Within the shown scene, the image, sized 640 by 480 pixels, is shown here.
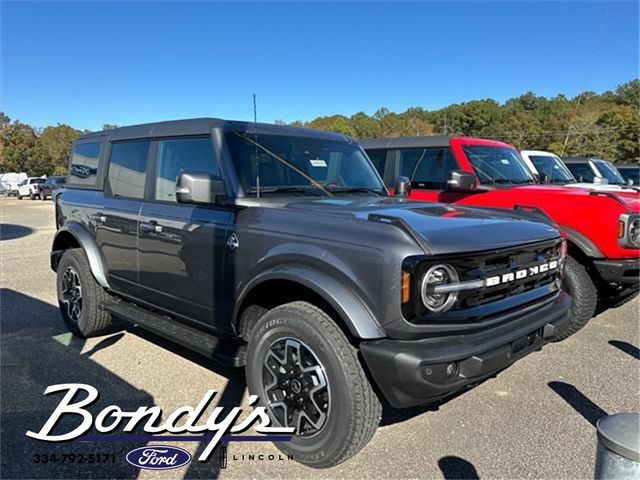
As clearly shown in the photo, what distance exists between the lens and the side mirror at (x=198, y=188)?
3.08 metres

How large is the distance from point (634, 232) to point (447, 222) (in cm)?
302

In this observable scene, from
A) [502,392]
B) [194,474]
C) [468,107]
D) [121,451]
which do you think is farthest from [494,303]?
[468,107]

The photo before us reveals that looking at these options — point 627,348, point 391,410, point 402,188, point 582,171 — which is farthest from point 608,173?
point 391,410

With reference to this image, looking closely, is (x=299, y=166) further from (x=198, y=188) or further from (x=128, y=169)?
(x=128, y=169)

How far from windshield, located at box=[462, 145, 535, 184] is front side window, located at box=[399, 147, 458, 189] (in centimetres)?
27

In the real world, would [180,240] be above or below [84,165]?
below

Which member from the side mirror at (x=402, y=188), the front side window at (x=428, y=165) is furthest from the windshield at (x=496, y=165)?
the side mirror at (x=402, y=188)

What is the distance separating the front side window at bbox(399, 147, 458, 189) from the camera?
259 inches

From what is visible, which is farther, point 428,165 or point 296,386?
point 428,165

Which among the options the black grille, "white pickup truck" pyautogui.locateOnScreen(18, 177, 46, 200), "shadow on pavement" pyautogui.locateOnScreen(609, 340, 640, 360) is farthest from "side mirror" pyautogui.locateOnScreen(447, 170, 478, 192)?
"white pickup truck" pyautogui.locateOnScreen(18, 177, 46, 200)

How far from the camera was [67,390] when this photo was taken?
368cm

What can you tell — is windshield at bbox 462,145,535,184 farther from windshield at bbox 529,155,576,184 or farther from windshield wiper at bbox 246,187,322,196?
windshield wiper at bbox 246,187,322,196

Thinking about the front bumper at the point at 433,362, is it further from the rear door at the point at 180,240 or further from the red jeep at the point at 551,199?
the red jeep at the point at 551,199

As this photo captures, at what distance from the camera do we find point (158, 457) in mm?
2861
